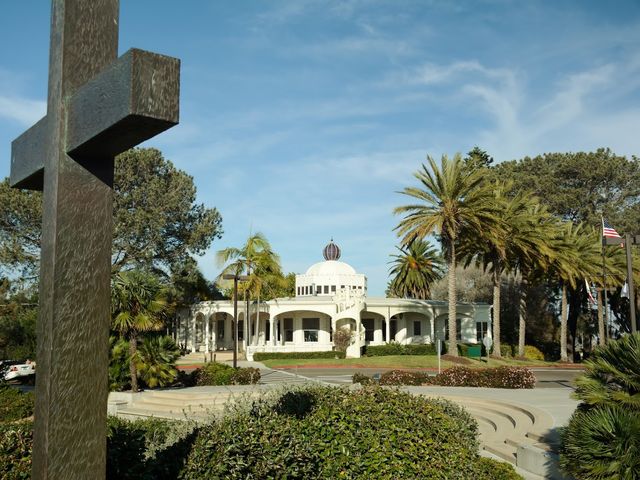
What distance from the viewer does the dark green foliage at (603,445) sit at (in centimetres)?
610

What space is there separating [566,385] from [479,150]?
4315 cm

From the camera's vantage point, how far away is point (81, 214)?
8.15 ft

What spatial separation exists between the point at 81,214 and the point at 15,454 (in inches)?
119

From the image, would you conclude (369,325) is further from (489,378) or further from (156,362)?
(156,362)

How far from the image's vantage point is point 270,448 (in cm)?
414

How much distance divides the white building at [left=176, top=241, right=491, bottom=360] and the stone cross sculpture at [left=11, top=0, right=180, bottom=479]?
138ft

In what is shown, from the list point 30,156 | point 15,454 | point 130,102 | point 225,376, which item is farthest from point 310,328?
point 130,102

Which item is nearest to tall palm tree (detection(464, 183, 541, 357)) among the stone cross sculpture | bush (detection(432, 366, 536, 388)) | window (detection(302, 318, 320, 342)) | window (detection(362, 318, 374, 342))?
window (detection(362, 318, 374, 342))

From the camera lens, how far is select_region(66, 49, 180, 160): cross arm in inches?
83.4

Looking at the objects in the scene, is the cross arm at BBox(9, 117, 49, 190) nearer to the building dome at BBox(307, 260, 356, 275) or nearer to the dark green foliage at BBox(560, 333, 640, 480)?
the dark green foliage at BBox(560, 333, 640, 480)

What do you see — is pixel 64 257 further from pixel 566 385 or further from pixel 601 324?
pixel 601 324

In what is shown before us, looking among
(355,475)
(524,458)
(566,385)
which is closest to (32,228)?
(566,385)

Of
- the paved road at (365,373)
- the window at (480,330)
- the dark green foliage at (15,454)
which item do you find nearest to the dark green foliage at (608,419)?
the dark green foliage at (15,454)

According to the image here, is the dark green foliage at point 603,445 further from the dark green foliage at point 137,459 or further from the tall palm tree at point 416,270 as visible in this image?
the tall palm tree at point 416,270
